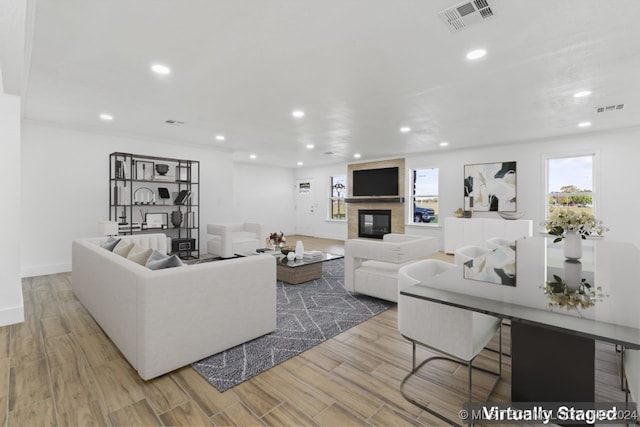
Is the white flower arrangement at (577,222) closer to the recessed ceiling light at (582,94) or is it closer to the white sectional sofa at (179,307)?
the recessed ceiling light at (582,94)

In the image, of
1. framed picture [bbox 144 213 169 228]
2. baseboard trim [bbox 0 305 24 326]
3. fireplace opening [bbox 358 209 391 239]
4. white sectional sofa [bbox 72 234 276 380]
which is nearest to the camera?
white sectional sofa [bbox 72 234 276 380]

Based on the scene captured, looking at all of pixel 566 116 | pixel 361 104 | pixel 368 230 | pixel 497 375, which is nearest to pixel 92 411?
pixel 497 375

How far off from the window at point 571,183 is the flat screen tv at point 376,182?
344cm

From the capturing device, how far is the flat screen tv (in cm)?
861

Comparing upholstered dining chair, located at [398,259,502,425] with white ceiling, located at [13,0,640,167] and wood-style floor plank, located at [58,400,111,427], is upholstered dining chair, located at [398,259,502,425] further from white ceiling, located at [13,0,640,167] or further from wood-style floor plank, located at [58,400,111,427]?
white ceiling, located at [13,0,640,167]

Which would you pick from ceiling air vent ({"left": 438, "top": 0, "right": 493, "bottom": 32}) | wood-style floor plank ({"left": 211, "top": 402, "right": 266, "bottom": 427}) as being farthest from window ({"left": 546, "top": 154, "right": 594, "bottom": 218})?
wood-style floor plank ({"left": 211, "top": 402, "right": 266, "bottom": 427})

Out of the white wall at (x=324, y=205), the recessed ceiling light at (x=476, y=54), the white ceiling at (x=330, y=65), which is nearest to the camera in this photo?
the white ceiling at (x=330, y=65)

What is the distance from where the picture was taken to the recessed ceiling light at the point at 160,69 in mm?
2994

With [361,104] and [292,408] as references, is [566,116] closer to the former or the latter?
[361,104]

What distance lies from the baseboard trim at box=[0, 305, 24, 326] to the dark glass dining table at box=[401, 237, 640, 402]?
3.69 m

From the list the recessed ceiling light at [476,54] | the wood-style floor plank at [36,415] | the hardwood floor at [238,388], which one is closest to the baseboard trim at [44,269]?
the hardwood floor at [238,388]

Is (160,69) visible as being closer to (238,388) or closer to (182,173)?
(238,388)

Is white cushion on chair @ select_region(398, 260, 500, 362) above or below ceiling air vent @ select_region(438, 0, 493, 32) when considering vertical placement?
below

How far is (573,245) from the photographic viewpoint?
8.26 feet
